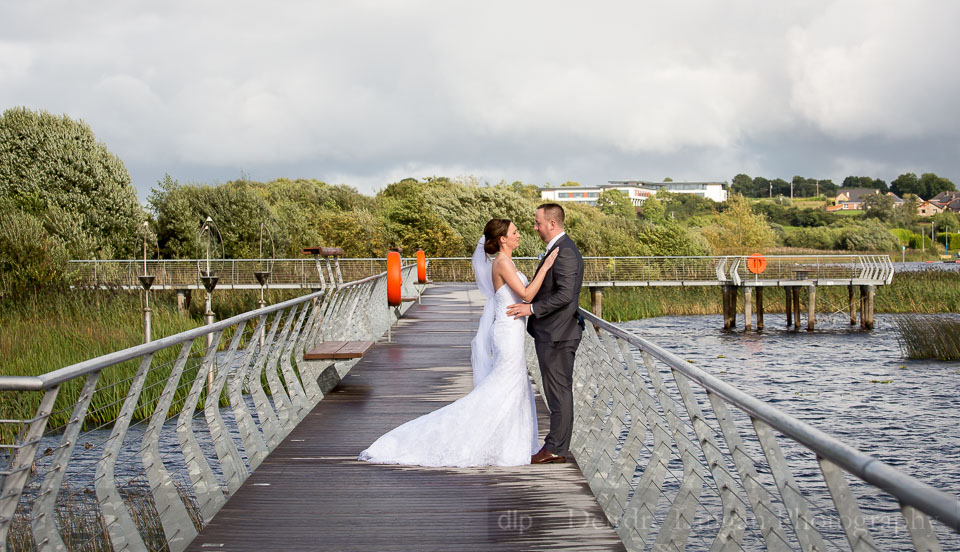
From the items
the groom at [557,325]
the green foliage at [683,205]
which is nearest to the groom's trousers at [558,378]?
the groom at [557,325]

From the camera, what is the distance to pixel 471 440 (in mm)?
6066

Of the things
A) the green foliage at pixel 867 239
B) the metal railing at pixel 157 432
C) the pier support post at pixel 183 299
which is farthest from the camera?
the green foliage at pixel 867 239

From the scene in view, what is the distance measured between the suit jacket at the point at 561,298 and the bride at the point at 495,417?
0.07 metres

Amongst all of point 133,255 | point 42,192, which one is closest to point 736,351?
point 133,255

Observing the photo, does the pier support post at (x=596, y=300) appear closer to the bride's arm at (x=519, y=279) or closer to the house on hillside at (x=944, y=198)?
the bride's arm at (x=519, y=279)

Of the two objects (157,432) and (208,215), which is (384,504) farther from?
(208,215)

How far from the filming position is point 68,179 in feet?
142

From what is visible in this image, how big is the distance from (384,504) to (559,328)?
1.64m

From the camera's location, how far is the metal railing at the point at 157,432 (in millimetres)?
3324

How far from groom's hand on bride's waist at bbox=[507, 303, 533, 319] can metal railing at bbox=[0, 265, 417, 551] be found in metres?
1.78

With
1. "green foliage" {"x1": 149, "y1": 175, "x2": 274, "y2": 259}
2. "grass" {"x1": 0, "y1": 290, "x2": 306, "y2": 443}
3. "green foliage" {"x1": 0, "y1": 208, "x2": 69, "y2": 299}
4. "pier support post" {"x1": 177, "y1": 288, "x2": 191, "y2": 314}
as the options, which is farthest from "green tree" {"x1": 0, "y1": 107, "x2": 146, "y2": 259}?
"grass" {"x1": 0, "y1": 290, "x2": 306, "y2": 443}

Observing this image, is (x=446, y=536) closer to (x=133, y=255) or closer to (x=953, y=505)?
(x=953, y=505)

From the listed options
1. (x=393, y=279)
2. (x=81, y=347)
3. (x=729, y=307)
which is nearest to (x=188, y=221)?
(x=729, y=307)

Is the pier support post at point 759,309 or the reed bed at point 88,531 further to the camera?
the pier support post at point 759,309
